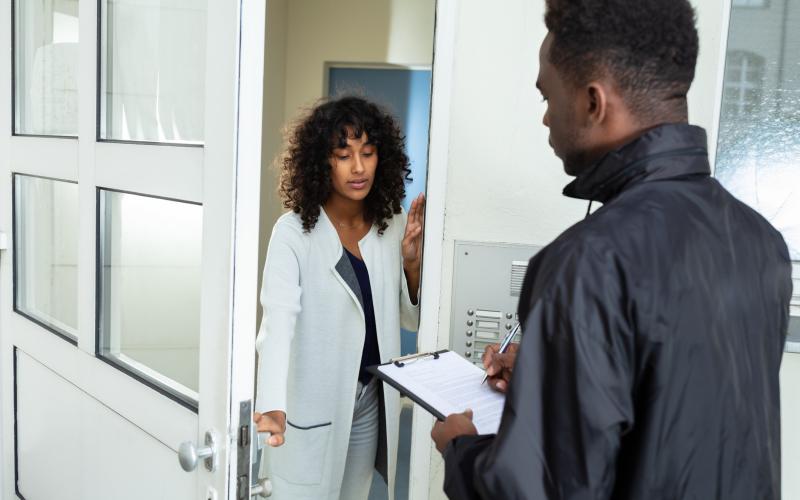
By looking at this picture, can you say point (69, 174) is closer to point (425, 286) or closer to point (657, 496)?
point (425, 286)

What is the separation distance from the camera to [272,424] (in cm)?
164

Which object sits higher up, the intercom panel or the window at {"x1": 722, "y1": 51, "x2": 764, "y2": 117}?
the window at {"x1": 722, "y1": 51, "x2": 764, "y2": 117}

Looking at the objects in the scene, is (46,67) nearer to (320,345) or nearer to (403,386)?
(320,345)

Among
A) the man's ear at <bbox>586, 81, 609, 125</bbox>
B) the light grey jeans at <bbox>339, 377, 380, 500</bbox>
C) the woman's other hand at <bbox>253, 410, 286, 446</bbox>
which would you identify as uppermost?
the man's ear at <bbox>586, 81, 609, 125</bbox>

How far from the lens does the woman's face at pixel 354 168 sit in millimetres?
1874

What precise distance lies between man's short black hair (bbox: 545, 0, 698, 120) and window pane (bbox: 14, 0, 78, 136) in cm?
135

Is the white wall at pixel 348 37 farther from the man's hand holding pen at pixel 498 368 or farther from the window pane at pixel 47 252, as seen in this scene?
the man's hand holding pen at pixel 498 368

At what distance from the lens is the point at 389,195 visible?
1939 mm

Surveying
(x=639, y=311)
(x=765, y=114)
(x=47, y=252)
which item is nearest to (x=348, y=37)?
(x=47, y=252)

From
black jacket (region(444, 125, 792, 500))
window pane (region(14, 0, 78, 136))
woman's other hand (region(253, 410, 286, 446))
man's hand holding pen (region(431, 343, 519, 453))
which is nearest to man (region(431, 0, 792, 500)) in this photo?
black jacket (region(444, 125, 792, 500))

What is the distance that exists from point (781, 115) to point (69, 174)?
158cm

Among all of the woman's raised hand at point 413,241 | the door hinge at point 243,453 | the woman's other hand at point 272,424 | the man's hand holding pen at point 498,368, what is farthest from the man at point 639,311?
the woman's raised hand at point 413,241

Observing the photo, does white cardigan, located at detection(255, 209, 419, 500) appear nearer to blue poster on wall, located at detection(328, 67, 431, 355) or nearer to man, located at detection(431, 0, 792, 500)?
man, located at detection(431, 0, 792, 500)

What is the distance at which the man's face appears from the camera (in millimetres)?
785
